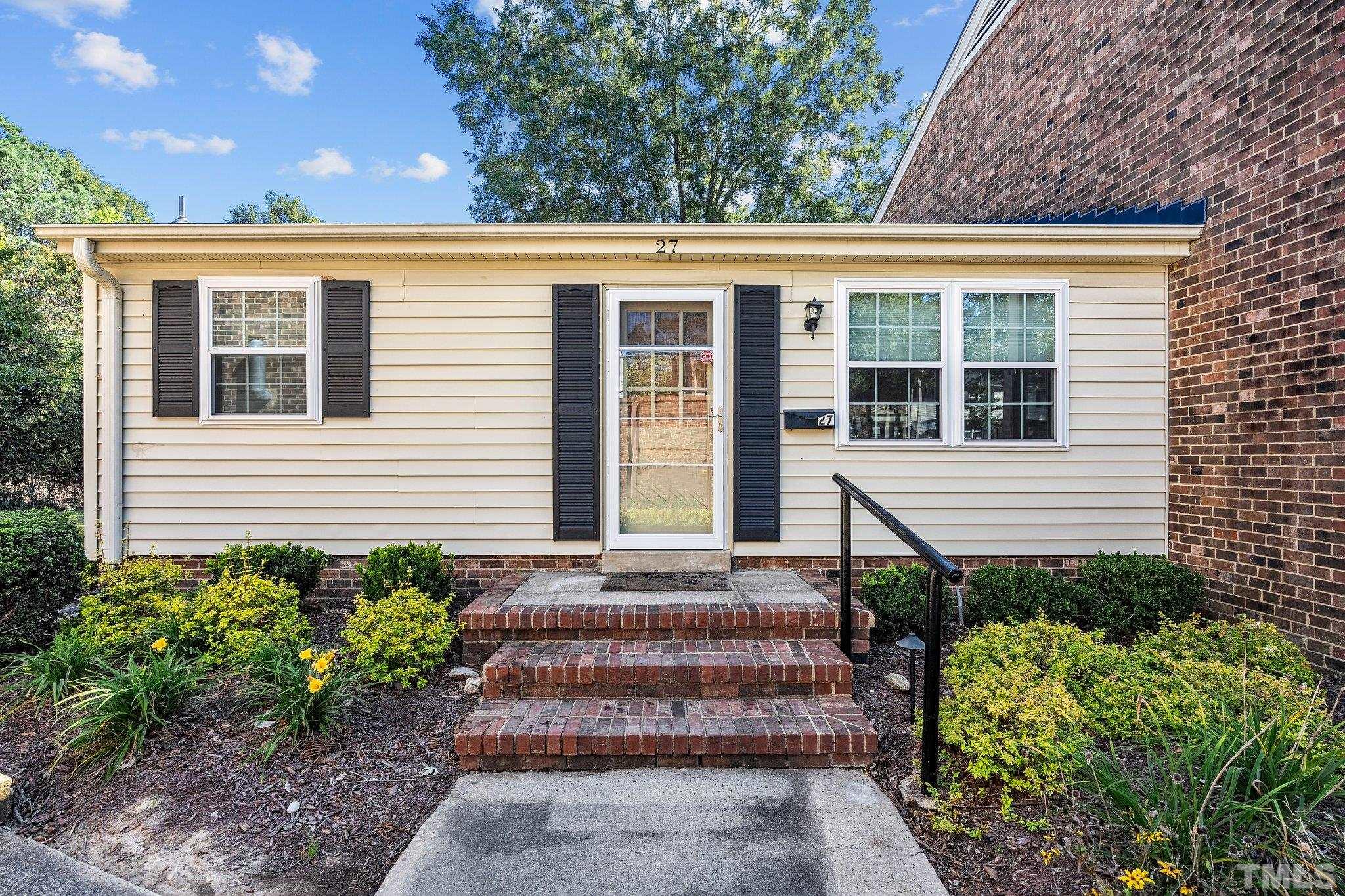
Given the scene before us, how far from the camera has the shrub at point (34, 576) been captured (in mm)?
3396

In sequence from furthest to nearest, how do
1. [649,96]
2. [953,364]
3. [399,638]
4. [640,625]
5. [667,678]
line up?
[649,96] < [953,364] < [640,625] < [399,638] < [667,678]

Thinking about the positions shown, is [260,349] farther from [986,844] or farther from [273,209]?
[273,209]

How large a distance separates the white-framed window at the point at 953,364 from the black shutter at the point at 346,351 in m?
3.57

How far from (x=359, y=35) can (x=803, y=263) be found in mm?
12555

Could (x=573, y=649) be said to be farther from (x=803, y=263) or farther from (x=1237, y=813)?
(x=803, y=263)

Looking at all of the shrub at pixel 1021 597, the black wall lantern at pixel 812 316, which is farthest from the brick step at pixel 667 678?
the black wall lantern at pixel 812 316

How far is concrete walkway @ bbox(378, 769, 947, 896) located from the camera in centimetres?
195

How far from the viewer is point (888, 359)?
4617 millimetres

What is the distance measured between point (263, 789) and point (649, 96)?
14.1 m

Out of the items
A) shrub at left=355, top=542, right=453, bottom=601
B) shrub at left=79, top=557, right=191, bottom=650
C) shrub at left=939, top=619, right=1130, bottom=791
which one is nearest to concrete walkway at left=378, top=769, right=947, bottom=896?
shrub at left=939, top=619, right=1130, bottom=791

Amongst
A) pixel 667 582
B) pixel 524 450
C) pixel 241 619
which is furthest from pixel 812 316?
pixel 241 619

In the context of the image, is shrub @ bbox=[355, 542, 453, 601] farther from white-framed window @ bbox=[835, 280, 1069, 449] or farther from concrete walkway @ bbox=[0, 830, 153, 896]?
white-framed window @ bbox=[835, 280, 1069, 449]

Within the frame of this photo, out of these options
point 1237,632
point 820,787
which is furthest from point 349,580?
Result: point 1237,632

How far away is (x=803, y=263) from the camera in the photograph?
Result: 4570 millimetres
